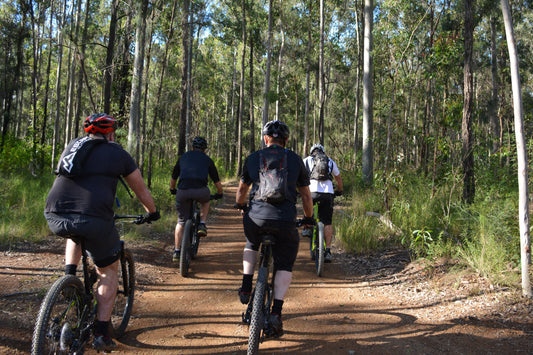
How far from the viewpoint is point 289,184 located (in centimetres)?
316

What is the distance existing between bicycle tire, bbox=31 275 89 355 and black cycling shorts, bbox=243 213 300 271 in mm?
1387

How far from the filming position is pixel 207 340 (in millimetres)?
3572

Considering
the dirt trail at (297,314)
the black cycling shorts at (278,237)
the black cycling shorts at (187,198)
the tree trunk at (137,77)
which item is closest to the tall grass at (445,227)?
the dirt trail at (297,314)

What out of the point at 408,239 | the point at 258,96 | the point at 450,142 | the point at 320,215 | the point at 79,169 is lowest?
the point at 408,239

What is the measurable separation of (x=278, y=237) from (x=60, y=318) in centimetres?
170

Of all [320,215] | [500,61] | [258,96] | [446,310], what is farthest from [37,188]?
[500,61]

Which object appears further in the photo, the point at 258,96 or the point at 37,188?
the point at 258,96

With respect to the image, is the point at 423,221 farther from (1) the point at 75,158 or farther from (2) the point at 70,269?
(1) the point at 75,158

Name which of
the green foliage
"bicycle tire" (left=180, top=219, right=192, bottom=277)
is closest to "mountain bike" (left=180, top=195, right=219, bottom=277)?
"bicycle tire" (left=180, top=219, right=192, bottom=277)

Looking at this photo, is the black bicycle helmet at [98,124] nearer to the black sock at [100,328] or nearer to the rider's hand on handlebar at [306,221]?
the black sock at [100,328]

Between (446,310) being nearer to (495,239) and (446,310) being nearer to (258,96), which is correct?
(495,239)

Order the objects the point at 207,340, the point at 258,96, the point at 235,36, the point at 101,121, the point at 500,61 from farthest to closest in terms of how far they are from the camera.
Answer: the point at 258,96
the point at 500,61
the point at 235,36
the point at 207,340
the point at 101,121

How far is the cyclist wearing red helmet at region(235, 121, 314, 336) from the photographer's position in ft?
10.1

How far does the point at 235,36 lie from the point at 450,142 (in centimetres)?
2113
